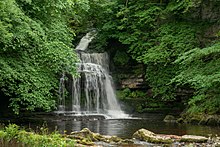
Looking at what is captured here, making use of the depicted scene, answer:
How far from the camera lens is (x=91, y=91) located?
Result: 21.7 meters

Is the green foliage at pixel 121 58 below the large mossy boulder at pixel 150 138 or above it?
above

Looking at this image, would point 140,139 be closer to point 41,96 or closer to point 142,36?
point 41,96

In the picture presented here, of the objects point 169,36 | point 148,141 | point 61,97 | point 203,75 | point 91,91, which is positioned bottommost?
point 148,141

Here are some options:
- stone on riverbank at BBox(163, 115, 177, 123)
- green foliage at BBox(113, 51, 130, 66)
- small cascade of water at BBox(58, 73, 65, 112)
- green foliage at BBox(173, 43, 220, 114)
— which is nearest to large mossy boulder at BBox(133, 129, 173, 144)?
green foliage at BBox(173, 43, 220, 114)

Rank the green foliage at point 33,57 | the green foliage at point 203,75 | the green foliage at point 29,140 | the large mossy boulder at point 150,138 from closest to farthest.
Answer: the green foliage at point 29,140, the large mossy boulder at point 150,138, the green foliage at point 33,57, the green foliage at point 203,75

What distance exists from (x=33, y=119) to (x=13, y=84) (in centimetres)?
425

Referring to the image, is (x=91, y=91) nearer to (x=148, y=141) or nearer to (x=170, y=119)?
(x=170, y=119)

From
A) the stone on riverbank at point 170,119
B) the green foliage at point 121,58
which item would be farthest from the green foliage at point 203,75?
the green foliage at point 121,58

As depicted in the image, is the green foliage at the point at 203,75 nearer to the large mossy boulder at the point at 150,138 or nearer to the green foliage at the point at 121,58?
the large mossy boulder at the point at 150,138

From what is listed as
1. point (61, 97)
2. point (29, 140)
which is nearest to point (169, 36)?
point (61, 97)

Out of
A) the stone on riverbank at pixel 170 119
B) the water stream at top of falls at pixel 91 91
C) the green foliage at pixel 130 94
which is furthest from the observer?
the green foliage at pixel 130 94

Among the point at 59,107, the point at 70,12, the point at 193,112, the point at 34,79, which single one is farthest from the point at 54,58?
the point at 193,112

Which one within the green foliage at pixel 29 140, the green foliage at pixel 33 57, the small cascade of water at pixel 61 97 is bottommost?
the green foliage at pixel 29 140

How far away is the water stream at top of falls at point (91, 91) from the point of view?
68.3 ft
